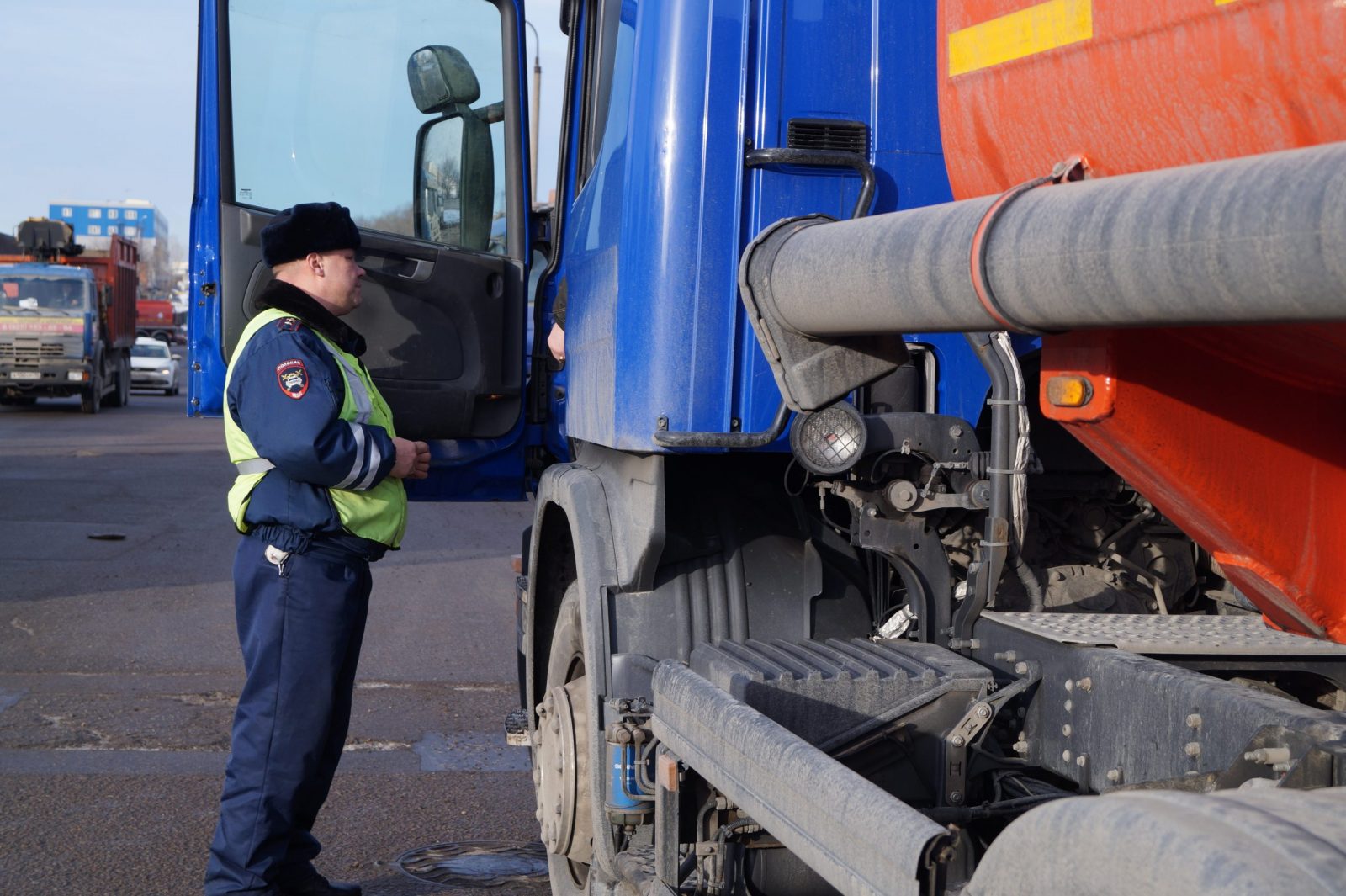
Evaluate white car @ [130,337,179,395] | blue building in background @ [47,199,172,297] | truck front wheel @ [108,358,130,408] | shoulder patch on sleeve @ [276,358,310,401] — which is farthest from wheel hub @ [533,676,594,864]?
blue building in background @ [47,199,172,297]

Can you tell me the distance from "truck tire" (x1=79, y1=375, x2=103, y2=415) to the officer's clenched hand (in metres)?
25.7

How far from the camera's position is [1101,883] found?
145 centimetres

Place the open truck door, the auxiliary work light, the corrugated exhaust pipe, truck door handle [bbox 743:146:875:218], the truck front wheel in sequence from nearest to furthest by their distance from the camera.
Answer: the corrugated exhaust pipe → the auxiliary work light → truck door handle [bbox 743:146:875:218] → the open truck door → the truck front wheel

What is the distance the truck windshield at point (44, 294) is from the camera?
27.3 meters

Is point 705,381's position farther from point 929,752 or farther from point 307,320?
point 307,320

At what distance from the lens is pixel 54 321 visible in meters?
26.9

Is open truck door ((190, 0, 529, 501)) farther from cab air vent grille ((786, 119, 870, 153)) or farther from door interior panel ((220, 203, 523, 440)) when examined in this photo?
cab air vent grille ((786, 119, 870, 153))

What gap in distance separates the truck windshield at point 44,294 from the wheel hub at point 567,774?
2648cm

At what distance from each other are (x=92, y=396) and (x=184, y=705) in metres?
23.6

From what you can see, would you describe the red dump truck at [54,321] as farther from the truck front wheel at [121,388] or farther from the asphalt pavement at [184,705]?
the asphalt pavement at [184,705]

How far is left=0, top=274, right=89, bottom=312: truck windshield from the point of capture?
27312 mm

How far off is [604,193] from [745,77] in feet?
1.95

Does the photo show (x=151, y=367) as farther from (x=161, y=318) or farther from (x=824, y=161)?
(x=824, y=161)

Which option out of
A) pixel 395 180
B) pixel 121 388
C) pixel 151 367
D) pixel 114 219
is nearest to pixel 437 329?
pixel 395 180
